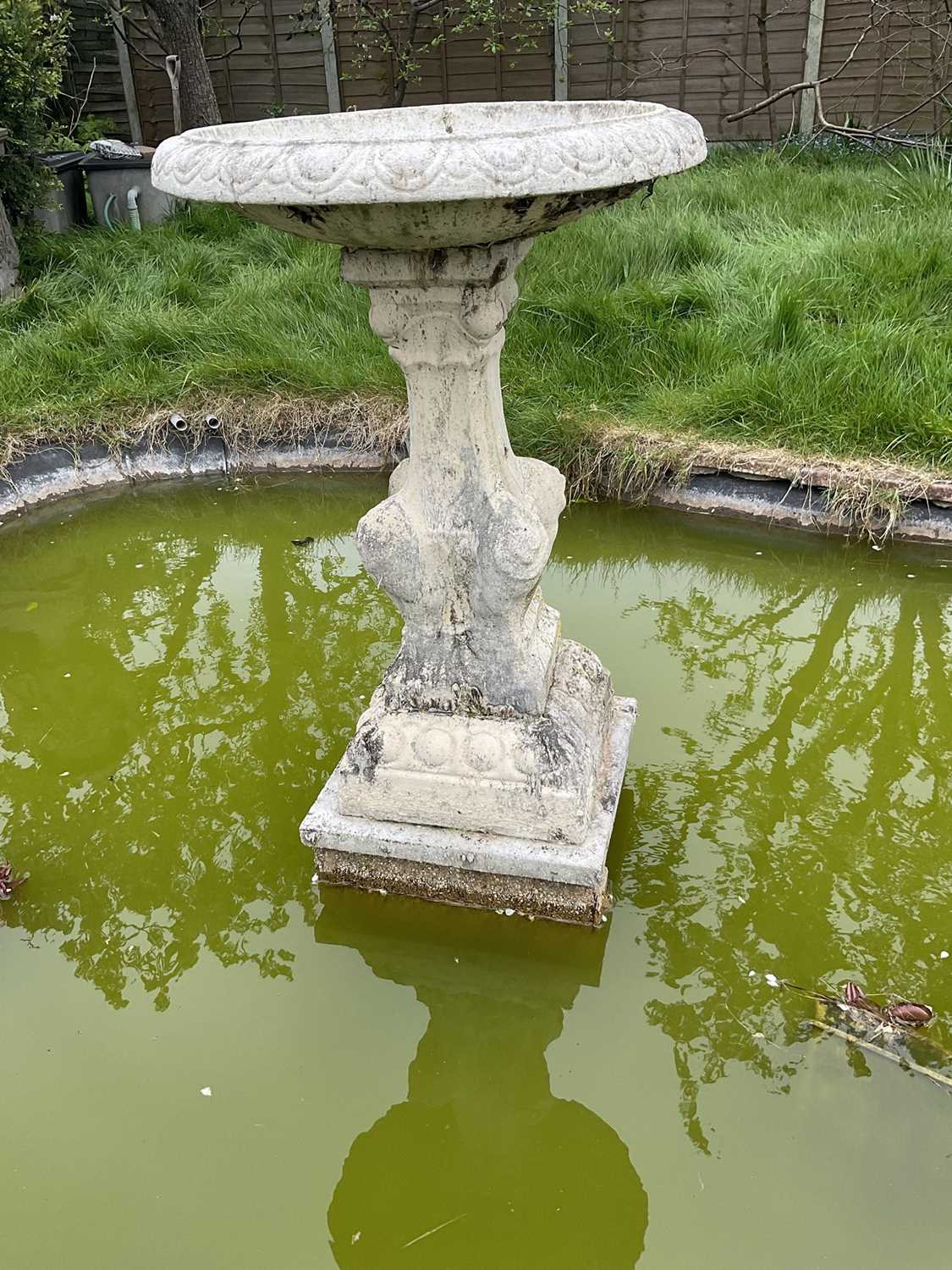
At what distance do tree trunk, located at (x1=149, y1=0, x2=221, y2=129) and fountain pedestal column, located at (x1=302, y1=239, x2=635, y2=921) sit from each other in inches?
224

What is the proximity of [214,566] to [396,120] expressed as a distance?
73.2 inches

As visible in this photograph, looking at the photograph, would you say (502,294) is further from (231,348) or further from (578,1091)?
(231,348)

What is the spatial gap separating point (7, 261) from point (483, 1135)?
500cm

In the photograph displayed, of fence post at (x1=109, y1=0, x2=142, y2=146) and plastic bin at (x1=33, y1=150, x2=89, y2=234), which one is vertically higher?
fence post at (x1=109, y1=0, x2=142, y2=146)

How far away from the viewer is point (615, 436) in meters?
3.98

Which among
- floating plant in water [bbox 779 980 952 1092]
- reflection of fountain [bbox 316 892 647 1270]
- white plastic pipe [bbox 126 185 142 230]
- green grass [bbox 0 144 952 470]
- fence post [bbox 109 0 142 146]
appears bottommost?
reflection of fountain [bbox 316 892 647 1270]

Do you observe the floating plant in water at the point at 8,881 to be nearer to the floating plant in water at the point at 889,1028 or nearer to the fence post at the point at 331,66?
the floating plant in water at the point at 889,1028

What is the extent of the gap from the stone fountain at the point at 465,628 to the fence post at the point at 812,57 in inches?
245

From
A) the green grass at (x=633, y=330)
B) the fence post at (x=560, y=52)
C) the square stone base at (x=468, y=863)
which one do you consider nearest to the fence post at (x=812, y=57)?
the fence post at (x=560, y=52)

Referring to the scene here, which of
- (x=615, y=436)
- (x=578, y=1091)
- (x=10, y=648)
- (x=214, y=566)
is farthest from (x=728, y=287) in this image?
(x=578, y=1091)

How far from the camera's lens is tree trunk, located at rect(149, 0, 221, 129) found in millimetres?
6637

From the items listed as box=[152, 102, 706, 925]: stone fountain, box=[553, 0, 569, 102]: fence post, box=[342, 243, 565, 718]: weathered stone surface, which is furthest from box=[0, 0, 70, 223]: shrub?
box=[342, 243, 565, 718]: weathered stone surface

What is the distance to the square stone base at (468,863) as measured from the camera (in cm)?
220

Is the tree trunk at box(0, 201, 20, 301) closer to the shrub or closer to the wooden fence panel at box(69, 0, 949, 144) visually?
the shrub
